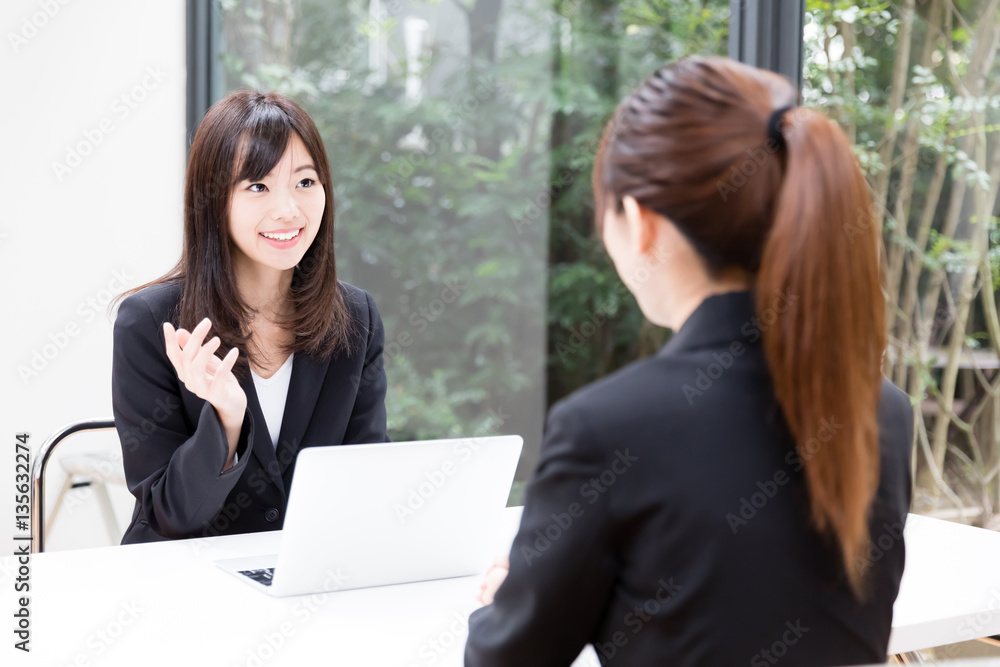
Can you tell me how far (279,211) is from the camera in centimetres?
174

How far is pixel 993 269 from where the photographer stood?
2.04 m

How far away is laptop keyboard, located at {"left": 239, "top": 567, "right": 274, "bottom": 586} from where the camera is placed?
129cm

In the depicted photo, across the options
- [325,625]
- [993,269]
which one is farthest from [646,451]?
[993,269]

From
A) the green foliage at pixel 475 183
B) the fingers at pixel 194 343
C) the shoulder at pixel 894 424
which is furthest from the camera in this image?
the green foliage at pixel 475 183

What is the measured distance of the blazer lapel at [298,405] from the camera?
5.76 feet

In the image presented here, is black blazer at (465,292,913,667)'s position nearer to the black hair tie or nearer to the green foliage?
the black hair tie

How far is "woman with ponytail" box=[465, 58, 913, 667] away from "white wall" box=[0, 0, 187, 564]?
8.01ft

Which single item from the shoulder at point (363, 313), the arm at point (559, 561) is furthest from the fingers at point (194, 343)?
the arm at point (559, 561)

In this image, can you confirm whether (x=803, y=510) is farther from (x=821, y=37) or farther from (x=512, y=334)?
(x=512, y=334)

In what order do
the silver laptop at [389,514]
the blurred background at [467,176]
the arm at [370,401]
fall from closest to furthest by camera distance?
the silver laptop at [389,514] < the arm at [370,401] < the blurred background at [467,176]

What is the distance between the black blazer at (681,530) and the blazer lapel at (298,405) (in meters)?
1.05

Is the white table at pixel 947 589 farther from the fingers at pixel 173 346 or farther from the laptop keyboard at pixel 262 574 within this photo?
the fingers at pixel 173 346

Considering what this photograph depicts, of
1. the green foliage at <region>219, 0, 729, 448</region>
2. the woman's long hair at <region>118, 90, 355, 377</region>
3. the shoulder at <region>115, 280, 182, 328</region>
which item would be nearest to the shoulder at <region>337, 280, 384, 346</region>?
the woman's long hair at <region>118, 90, 355, 377</region>

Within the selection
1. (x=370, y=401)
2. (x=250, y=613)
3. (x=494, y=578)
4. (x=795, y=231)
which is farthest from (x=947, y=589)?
(x=370, y=401)
